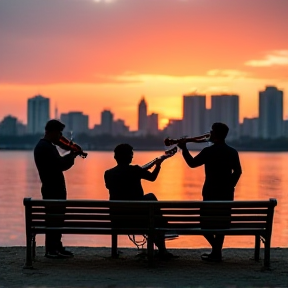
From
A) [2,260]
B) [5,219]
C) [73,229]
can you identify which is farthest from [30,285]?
[5,219]

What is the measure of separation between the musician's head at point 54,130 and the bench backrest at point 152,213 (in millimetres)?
940

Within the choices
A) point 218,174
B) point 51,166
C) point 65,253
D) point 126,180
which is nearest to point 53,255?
point 65,253

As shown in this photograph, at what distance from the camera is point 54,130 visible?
28.6 feet

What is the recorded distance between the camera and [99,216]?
8070mm

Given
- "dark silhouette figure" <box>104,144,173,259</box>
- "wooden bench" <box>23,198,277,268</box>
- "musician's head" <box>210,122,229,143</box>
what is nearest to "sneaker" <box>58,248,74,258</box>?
"wooden bench" <box>23,198,277,268</box>

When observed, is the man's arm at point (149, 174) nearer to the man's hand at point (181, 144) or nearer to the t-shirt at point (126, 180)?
the t-shirt at point (126, 180)

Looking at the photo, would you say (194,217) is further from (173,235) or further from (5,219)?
(5,219)

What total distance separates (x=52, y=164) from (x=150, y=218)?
1.35 meters

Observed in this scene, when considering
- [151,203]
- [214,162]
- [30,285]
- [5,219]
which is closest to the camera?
[30,285]

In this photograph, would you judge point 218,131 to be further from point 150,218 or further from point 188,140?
point 150,218

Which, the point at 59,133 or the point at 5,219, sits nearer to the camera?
the point at 59,133

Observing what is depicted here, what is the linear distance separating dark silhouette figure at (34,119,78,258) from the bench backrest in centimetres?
59

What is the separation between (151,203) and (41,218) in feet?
3.82

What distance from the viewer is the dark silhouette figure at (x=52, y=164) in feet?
28.3
